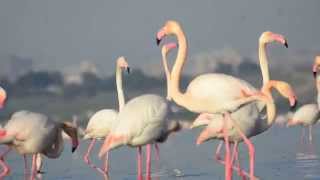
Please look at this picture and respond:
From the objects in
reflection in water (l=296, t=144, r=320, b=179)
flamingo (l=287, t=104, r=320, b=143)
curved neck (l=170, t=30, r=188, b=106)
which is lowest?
reflection in water (l=296, t=144, r=320, b=179)

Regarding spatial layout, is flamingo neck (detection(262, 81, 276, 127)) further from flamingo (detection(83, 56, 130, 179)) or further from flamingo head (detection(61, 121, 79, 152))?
flamingo (detection(83, 56, 130, 179))

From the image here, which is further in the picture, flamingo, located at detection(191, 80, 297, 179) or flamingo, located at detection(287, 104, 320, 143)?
flamingo, located at detection(287, 104, 320, 143)

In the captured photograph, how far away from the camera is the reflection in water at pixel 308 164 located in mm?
12402

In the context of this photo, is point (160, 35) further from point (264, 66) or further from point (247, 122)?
point (264, 66)

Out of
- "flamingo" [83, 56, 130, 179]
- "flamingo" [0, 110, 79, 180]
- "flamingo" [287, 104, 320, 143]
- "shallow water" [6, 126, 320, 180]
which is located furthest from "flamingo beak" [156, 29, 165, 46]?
"flamingo" [287, 104, 320, 143]

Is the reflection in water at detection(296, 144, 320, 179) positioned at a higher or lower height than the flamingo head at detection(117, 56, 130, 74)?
lower

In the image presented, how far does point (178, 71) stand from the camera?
31.9ft

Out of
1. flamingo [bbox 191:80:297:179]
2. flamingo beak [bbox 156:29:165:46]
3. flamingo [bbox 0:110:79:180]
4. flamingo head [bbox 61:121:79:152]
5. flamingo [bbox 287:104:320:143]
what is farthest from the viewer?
flamingo [bbox 287:104:320:143]

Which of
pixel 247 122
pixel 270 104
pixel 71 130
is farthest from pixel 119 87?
pixel 270 104

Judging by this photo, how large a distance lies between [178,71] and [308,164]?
18.7 ft

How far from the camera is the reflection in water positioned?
12.4m

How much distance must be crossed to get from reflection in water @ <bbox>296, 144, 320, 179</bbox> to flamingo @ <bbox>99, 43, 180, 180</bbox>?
2830 mm

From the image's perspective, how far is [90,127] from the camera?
15.6m

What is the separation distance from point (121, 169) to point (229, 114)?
6.32m
